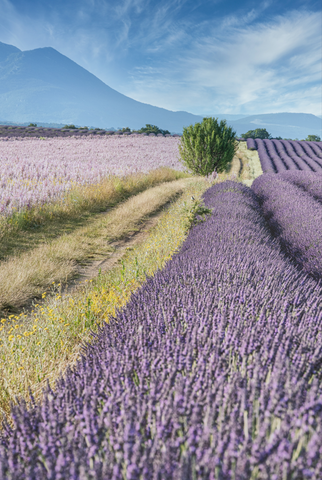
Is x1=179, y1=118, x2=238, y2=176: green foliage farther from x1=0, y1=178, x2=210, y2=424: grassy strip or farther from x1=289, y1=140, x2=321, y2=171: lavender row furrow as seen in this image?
x1=0, y1=178, x2=210, y2=424: grassy strip

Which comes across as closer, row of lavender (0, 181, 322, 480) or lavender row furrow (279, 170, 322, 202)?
row of lavender (0, 181, 322, 480)

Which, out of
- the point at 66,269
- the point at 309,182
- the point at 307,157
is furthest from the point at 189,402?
the point at 307,157

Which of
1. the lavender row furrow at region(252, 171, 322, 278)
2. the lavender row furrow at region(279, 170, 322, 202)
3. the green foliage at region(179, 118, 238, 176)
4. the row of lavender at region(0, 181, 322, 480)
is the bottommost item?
the row of lavender at region(0, 181, 322, 480)

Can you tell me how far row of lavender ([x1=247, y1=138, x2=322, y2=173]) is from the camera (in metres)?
20.2

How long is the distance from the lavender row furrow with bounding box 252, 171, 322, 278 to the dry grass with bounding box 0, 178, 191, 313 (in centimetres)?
350

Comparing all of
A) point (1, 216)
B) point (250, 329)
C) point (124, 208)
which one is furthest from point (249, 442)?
point (124, 208)

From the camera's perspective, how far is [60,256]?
4.80 m

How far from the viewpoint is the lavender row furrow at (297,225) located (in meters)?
4.05

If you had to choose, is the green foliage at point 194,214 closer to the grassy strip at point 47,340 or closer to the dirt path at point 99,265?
the dirt path at point 99,265

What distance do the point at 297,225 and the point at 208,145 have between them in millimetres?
8984

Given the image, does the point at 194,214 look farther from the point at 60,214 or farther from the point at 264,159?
the point at 264,159

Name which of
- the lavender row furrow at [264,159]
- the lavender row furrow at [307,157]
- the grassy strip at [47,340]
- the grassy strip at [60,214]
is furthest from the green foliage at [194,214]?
the lavender row furrow at [307,157]

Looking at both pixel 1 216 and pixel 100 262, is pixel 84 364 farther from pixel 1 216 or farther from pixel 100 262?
pixel 1 216

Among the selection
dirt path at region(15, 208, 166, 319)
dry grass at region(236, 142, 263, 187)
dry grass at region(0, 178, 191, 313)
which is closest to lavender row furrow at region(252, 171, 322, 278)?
dirt path at region(15, 208, 166, 319)
